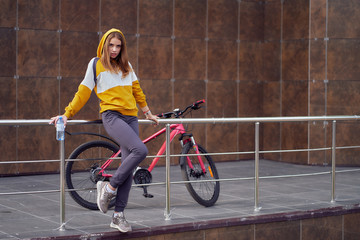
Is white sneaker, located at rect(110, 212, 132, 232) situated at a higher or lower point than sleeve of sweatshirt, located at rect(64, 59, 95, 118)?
lower

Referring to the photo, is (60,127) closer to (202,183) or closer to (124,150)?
(124,150)

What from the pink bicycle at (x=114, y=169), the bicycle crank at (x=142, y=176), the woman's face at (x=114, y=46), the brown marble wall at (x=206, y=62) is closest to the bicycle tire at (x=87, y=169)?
the pink bicycle at (x=114, y=169)

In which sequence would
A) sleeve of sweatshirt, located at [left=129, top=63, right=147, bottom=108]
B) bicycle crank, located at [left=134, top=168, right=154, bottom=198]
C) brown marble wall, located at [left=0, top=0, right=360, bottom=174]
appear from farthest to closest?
brown marble wall, located at [left=0, top=0, right=360, bottom=174] → bicycle crank, located at [left=134, top=168, right=154, bottom=198] → sleeve of sweatshirt, located at [left=129, top=63, right=147, bottom=108]

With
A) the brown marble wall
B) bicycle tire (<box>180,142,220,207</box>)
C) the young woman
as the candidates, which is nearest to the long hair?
the young woman

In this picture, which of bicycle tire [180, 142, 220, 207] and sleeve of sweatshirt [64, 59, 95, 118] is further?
bicycle tire [180, 142, 220, 207]

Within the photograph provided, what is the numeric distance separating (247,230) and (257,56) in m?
5.39

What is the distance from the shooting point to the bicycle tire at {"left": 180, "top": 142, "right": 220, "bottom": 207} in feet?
21.0

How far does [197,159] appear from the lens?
654cm

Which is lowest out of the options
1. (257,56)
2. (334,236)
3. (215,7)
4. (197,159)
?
(334,236)

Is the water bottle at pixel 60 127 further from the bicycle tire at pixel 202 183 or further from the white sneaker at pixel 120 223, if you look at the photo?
the bicycle tire at pixel 202 183

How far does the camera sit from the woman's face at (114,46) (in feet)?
17.2

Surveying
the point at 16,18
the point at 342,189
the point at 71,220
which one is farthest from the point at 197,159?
the point at 16,18

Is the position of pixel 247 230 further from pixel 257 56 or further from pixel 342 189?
pixel 257 56

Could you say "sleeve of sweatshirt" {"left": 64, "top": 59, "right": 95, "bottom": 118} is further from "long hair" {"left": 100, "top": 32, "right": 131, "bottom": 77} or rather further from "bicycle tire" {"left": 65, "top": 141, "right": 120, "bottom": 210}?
"bicycle tire" {"left": 65, "top": 141, "right": 120, "bottom": 210}
